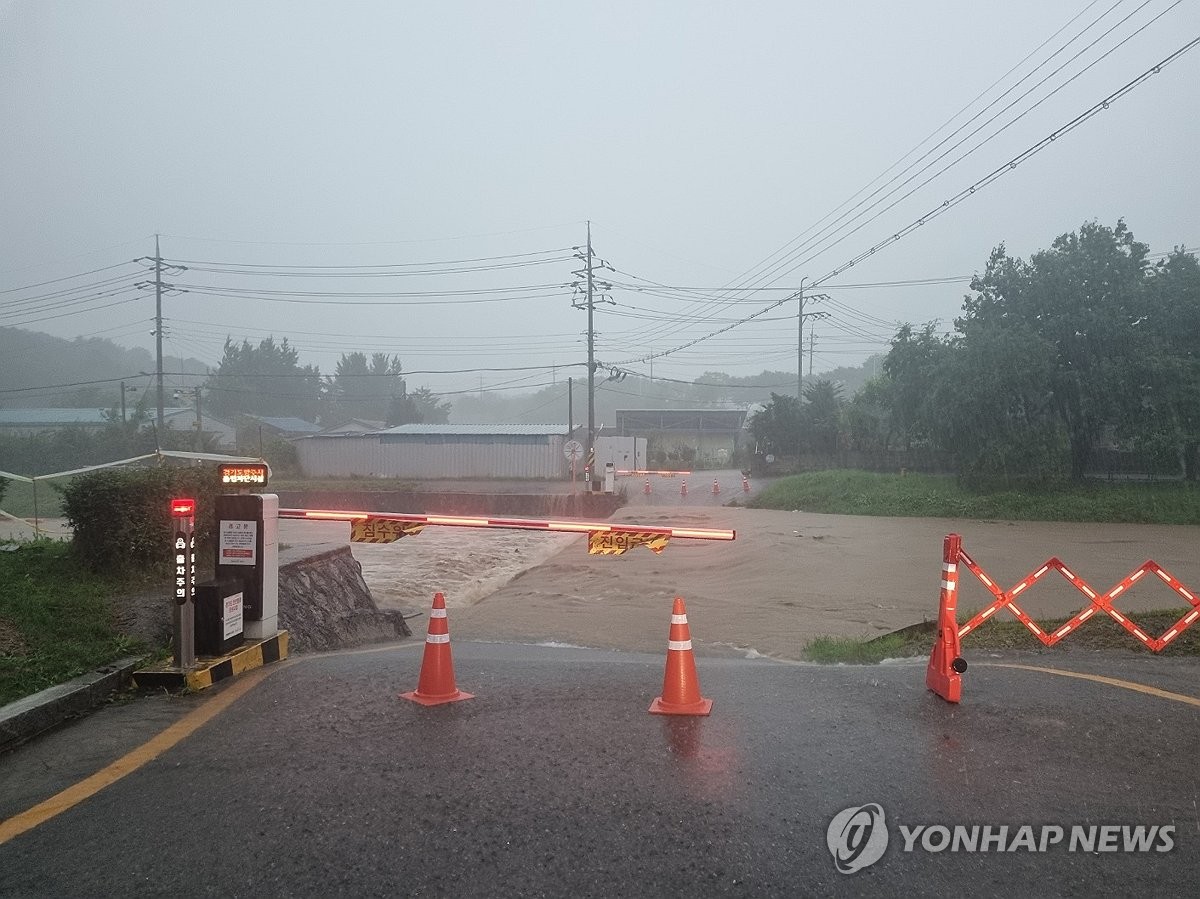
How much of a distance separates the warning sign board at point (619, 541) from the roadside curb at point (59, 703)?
12.2 feet

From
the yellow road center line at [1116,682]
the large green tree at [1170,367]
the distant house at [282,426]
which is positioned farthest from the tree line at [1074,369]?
the distant house at [282,426]

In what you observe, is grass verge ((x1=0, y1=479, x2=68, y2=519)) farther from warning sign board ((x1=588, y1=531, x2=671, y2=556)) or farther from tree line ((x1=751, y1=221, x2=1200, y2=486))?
tree line ((x1=751, y1=221, x2=1200, y2=486))

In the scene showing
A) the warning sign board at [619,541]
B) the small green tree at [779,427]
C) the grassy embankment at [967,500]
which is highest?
the small green tree at [779,427]

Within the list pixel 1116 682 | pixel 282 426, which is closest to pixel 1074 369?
pixel 1116 682

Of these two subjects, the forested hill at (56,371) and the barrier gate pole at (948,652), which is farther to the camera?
the forested hill at (56,371)

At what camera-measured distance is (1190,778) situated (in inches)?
182

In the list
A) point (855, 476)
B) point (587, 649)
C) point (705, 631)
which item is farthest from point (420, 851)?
point (855, 476)

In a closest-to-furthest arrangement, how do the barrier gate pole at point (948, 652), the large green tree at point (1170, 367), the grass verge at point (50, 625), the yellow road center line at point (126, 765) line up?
the yellow road center line at point (126, 765), the barrier gate pole at point (948, 652), the grass verge at point (50, 625), the large green tree at point (1170, 367)

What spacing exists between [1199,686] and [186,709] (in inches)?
270

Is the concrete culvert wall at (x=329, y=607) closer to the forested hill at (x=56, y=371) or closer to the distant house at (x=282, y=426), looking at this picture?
the forested hill at (x=56, y=371)

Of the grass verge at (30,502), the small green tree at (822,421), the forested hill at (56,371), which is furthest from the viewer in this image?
the small green tree at (822,421)

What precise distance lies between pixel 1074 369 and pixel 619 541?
29.7 metres

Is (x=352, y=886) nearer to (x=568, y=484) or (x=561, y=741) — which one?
(x=561, y=741)

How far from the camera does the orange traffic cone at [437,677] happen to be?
6059 mm
